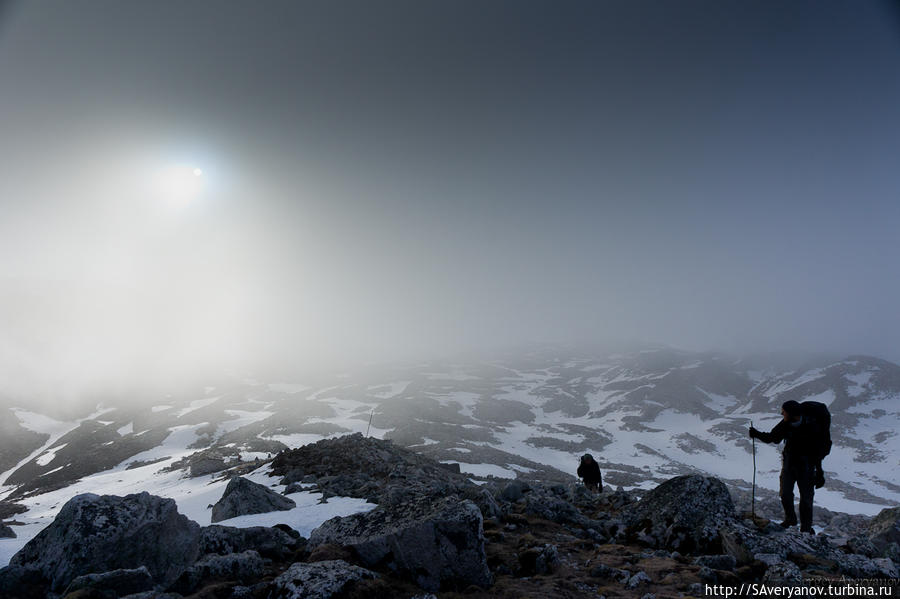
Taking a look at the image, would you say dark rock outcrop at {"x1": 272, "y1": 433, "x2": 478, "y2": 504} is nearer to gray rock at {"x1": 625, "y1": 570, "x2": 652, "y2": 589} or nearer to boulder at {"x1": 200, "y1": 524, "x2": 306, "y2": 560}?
boulder at {"x1": 200, "y1": 524, "x2": 306, "y2": 560}

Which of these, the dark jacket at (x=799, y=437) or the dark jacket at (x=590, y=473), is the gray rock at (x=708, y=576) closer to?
the dark jacket at (x=799, y=437)

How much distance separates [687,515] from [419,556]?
7447 mm

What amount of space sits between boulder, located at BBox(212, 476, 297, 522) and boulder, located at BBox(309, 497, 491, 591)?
8147 millimetres

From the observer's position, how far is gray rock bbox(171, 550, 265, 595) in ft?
22.8

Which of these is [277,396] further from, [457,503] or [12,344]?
[457,503]

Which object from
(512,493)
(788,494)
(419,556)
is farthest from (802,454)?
(419,556)

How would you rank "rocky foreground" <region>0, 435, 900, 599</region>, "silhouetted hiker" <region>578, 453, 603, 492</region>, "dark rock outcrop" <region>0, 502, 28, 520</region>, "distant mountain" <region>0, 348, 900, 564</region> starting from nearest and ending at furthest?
"rocky foreground" <region>0, 435, 900, 599</region>
"silhouetted hiker" <region>578, 453, 603, 492</region>
"dark rock outcrop" <region>0, 502, 28, 520</region>
"distant mountain" <region>0, 348, 900, 564</region>

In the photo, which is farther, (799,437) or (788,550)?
(799,437)

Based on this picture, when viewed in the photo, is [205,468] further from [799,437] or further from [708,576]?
[799,437]

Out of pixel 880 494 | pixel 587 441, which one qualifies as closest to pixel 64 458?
pixel 587 441

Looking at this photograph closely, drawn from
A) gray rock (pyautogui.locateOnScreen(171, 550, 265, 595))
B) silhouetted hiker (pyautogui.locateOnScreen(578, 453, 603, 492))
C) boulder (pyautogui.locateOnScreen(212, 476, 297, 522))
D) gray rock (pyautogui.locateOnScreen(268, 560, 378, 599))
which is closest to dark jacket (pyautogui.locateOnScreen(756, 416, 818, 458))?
silhouetted hiker (pyautogui.locateOnScreen(578, 453, 603, 492))

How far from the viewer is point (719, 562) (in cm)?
838

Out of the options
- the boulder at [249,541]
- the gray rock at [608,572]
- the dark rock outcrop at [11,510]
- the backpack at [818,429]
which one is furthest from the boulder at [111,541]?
the dark rock outcrop at [11,510]

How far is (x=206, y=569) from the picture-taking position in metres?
7.23
